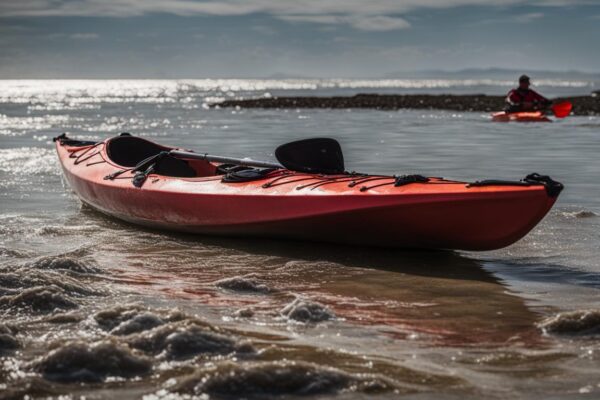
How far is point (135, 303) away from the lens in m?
Answer: 5.46

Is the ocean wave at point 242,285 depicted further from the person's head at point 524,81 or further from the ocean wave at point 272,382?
the person's head at point 524,81

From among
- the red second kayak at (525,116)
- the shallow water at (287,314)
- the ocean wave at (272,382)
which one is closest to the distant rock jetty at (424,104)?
the red second kayak at (525,116)

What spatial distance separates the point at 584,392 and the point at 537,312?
5.10 feet

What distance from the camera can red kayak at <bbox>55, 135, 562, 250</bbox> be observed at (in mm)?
6391

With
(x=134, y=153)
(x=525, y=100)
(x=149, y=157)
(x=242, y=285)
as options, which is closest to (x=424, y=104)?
(x=525, y=100)

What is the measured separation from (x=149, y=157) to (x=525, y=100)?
1570cm

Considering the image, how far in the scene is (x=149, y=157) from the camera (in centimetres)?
987

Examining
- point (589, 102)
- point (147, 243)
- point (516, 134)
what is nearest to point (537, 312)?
point (147, 243)

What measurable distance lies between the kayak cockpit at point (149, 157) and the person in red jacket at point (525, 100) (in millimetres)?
14266

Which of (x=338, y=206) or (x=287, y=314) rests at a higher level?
(x=338, y=206)

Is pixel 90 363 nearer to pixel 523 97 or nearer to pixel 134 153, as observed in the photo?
pixel 134 153

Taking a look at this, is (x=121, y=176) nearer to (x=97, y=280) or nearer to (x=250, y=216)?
(x=250, y=216)

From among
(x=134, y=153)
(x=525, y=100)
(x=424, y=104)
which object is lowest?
(x=424, y=104)

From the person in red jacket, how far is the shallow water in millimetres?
13043
